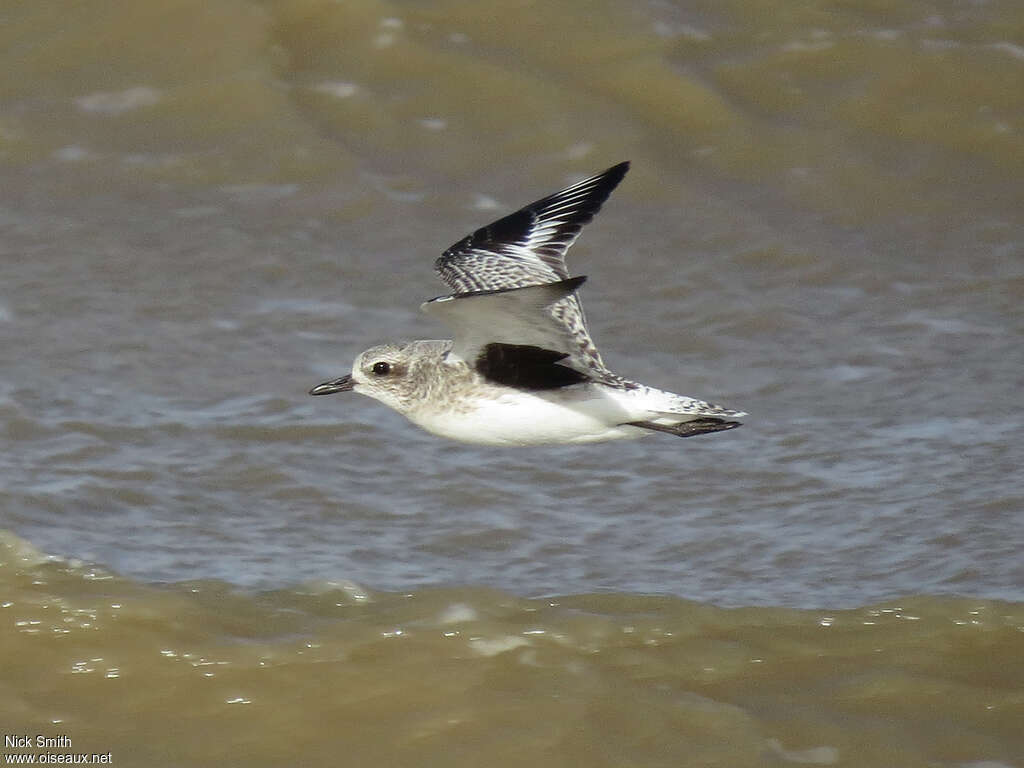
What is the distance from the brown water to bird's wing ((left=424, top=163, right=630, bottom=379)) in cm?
126

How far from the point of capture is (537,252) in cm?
784

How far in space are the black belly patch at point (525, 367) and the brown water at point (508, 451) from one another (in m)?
1.07

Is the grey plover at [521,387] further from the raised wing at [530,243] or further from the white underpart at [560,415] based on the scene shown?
the raised wing at [530,243]

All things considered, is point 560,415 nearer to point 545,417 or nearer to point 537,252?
point 545,417

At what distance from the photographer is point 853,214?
1155 centimetres

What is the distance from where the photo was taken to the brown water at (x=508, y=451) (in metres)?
6.55

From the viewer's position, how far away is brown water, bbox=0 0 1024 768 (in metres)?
6.55

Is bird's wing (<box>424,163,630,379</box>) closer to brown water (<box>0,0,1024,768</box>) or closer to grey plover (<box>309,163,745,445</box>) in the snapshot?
grey plover (<box>309,163,745,445</box>)

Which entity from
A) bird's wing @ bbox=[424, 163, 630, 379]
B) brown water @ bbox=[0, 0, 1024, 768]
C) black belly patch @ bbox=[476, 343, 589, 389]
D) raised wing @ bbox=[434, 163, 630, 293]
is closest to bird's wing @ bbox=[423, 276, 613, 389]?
Answer: black belly patch @ bbox=[476, 343, 589, 389]

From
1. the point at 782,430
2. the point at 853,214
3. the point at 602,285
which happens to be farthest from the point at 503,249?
the point at 853,214

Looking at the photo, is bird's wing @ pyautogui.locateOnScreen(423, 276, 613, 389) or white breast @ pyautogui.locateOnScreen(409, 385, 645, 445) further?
white breast @ pyautogui.locateOnScreen(409, 385, 645, 445)

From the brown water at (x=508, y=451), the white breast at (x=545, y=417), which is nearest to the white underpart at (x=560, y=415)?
the white breast at (x=545, y=417)

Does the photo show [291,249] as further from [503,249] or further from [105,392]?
[503,249]

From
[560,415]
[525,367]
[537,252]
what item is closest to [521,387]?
[525,367]
